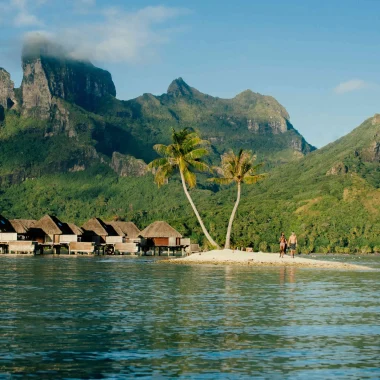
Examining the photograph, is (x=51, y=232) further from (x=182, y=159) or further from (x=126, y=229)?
(x=182, y=159)

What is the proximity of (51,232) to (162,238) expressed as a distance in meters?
13.9

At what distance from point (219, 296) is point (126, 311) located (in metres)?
5.43

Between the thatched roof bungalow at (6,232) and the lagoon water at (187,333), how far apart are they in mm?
58928

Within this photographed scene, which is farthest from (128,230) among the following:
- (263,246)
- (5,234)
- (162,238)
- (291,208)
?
(291,208)

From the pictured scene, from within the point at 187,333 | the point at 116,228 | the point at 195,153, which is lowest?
the point at 187,333

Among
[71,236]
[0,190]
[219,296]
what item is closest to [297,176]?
[0,190]

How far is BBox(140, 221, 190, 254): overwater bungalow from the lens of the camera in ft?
300

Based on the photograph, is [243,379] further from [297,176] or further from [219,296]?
[297,176]

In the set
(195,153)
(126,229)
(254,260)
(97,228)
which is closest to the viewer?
(254,260)

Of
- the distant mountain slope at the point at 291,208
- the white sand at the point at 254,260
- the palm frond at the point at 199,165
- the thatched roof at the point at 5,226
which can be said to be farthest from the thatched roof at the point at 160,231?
the white sand at the point at 254,260

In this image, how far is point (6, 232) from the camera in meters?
86.2

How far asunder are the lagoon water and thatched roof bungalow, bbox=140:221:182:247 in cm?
6521

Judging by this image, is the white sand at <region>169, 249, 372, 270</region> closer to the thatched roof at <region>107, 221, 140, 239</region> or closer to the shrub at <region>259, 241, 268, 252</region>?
the thatched roof at <region>107, 221, 140, 239</region>

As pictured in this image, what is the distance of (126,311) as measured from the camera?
19.0 meters
